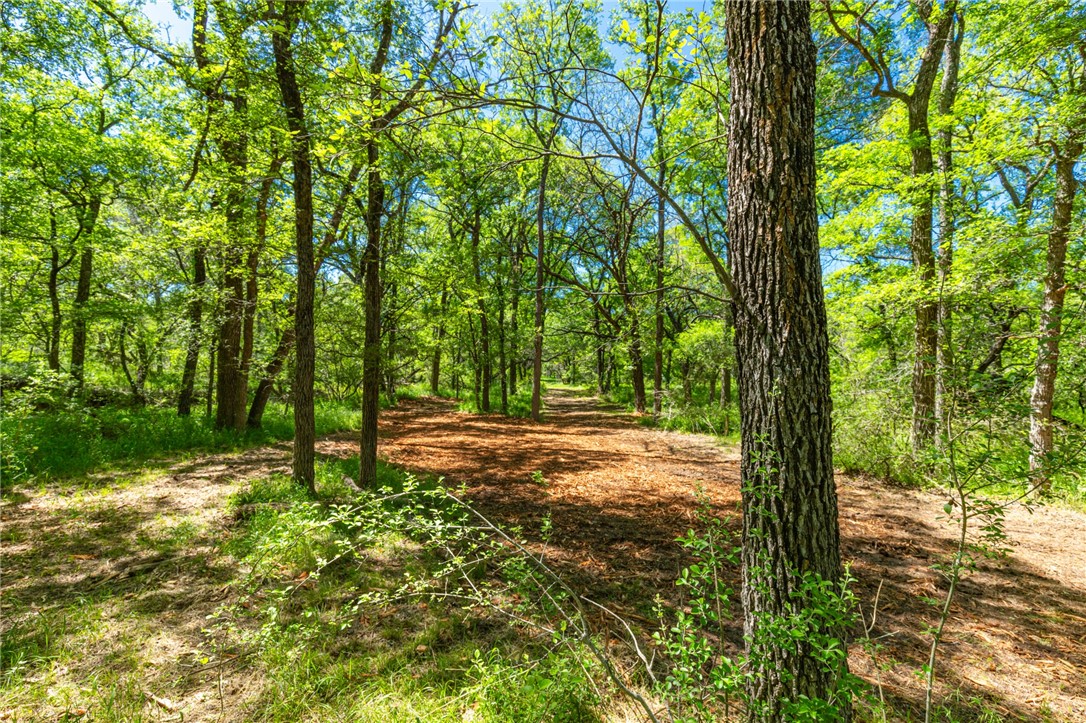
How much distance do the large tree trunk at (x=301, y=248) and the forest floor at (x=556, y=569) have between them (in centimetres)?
103

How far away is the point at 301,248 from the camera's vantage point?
15.7 ft

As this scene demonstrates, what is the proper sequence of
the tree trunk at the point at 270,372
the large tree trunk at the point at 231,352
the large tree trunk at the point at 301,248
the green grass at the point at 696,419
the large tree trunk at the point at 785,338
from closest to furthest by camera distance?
1. the large tree trunk at the point at 785,338
2. the large tree trunk at the point at 301,248
3. the large tree trunk at the point at 231,352
4. the tree trunk at the point at 270,372
5. the green grass at the point at 696,419

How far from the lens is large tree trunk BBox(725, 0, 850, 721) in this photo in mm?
1749

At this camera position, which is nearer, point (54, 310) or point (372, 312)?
point (372, 312)

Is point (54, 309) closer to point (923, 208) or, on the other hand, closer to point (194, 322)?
point (194, 322)

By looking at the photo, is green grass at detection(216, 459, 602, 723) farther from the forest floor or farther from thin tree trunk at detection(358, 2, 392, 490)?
thin tree trunk at detection(358, 2, 392, 490)

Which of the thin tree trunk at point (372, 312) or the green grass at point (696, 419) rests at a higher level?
the thin tree trunk at point (372, 312)

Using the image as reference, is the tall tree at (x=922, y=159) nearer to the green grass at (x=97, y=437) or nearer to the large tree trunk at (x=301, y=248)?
the large tree trunk at (x=301, y=248)

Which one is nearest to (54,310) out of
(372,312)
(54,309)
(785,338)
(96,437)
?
(54,309)

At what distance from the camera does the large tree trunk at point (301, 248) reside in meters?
4.44

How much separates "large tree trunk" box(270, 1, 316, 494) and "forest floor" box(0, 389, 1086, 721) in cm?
103

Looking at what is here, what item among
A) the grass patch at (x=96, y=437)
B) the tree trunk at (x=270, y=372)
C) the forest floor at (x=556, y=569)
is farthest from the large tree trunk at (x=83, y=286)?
the forest floor at (x=556, y=569)

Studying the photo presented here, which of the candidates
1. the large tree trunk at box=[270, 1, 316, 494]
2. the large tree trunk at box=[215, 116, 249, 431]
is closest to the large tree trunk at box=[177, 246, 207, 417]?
the large tree trunk at box=[215, 116, 249, 431]

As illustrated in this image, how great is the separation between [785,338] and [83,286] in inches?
539
